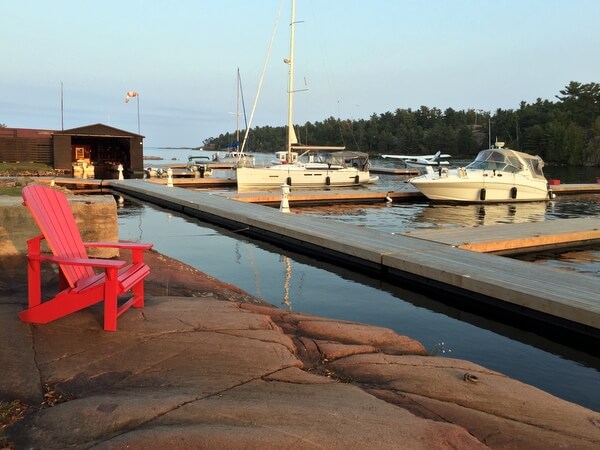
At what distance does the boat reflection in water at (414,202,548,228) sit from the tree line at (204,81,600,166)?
103ft

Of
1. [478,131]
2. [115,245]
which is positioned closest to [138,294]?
[115,245]

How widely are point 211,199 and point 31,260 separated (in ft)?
47.5

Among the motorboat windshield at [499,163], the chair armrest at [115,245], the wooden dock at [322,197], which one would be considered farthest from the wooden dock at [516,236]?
the motorboat windshield at [499,163]

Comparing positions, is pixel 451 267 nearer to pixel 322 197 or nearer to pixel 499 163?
pixel 322 197

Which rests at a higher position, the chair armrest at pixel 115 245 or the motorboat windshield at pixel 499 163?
the motorboat windshield at pixel 499 163

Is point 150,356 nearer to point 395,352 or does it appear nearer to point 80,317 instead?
point 80,317

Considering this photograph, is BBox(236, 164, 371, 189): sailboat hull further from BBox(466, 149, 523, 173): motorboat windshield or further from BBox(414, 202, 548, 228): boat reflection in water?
BBox(466, 149, 523, 173): motorboat windshield

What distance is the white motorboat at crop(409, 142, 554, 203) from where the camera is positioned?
77.1ft

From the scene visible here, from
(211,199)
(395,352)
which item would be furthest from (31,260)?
(211,199)

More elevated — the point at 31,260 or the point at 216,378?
the point at 31,260

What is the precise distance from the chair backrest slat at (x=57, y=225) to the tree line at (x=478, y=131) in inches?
1916

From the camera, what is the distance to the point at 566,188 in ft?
100

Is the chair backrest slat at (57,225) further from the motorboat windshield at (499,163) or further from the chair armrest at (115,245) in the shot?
the motorboat windshield at (499,163)

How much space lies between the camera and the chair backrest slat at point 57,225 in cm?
401
